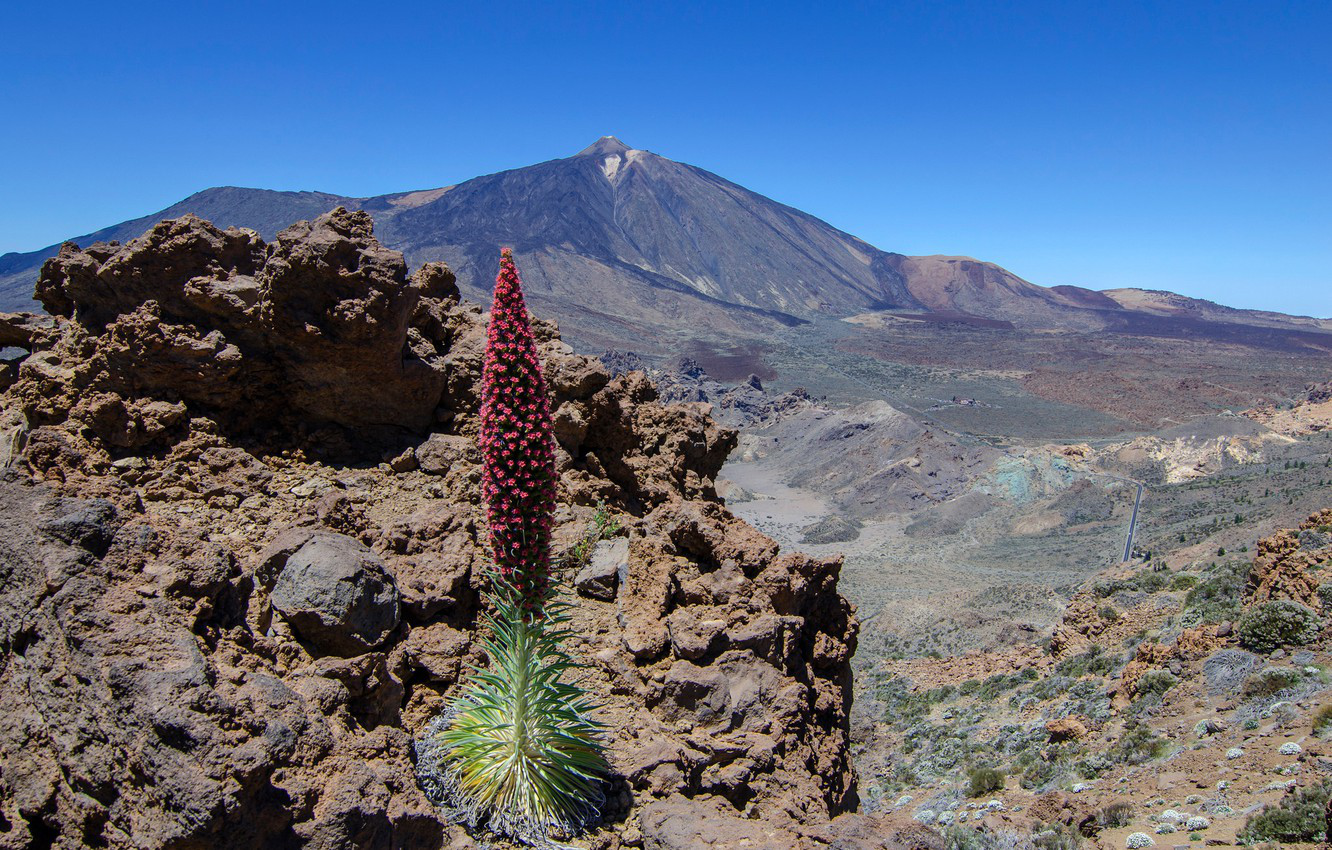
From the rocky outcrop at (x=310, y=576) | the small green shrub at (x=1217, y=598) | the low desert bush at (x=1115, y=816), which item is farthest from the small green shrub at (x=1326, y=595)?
the rocky outcrop at (x=310, y=576)

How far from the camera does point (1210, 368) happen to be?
74.8m

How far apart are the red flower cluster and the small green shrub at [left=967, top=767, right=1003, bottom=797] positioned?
7.71 metres

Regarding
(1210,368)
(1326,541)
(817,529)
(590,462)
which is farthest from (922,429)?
(1210,368)

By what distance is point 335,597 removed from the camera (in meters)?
3.69

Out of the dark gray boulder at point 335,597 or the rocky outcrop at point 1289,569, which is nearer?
the dark gray boulder at point 335,597

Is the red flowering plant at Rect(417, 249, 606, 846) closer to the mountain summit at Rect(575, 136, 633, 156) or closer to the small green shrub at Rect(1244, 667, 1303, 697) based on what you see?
the small green shrub at Rect(1244, 667, 1303, 697)

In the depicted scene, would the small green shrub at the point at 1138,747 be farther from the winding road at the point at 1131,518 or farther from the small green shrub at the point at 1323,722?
the winding road at the point at 1131,518

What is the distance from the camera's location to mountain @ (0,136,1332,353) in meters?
96.7

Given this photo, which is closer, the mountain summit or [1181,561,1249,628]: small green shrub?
[1181,561,1249,628]: small green shrub

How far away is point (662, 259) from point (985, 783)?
12042 centimetres

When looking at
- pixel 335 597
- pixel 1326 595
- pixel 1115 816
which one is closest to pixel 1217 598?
pixel 1326 595

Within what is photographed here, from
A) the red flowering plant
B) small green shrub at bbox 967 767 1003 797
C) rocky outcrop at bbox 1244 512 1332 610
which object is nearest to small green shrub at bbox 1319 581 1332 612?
rocky outcrop at bbox 1244 512 1332 610

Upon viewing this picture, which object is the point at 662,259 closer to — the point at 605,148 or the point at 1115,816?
the point at 605,148

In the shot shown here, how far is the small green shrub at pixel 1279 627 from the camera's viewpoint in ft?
31.7
